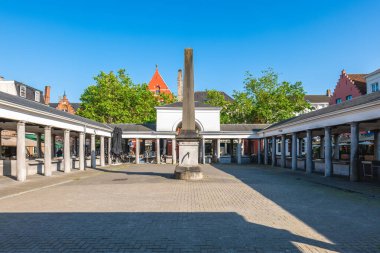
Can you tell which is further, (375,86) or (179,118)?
(179,118)

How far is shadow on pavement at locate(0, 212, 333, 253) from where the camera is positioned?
5277 millimetres

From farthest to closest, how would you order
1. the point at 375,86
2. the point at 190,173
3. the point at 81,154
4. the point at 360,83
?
the point at 360,83, the point at 375,86, the point at 81,154, the point at 190,173

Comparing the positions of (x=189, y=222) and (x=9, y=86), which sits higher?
(x=9, y=86)

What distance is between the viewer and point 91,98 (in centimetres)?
4534

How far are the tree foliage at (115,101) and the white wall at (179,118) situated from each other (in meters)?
11.5

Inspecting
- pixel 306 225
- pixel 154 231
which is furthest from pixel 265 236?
pixel 154 231

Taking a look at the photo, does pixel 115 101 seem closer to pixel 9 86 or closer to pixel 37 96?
pixel 37 96

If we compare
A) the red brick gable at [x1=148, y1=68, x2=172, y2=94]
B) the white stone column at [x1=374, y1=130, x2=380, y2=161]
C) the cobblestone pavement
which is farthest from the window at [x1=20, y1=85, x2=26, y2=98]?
the white stone column at [x1=374, y1=130, x2=380, y2=161]

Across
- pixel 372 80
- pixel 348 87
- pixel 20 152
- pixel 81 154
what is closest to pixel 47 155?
pixel 20 152

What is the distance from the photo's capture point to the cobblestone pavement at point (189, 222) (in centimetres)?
540

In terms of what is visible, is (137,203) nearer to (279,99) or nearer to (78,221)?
(78,221)

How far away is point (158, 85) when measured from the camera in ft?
226

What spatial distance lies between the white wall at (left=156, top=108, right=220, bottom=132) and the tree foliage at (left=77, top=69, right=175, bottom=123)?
453 inches

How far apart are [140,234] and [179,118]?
96.5 feet
